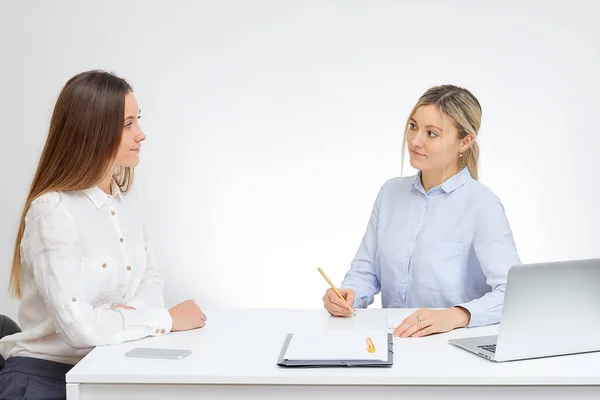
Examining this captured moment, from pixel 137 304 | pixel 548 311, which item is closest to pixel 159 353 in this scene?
pixel 137 304

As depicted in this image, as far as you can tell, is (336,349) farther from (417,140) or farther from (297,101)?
(297,101)

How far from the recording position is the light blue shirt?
7.91 feet

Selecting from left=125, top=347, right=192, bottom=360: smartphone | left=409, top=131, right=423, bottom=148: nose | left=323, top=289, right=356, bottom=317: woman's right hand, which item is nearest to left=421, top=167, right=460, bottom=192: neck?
left=409, top=131, right=423, bottom=148: nose

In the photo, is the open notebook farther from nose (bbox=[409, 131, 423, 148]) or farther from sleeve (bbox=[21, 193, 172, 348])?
nose (bbox=[409, 131, 423, 148])

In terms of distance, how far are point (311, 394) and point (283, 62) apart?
2825 mm

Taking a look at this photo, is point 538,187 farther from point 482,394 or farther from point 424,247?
point 482,394

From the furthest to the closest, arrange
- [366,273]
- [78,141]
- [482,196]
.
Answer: [366,273]
[482,196]
[78,141]

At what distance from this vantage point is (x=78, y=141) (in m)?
2.07

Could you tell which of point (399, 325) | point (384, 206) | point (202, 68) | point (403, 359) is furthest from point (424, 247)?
point (202, 68)

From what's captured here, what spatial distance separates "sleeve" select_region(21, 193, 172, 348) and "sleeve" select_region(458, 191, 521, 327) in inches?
34.0

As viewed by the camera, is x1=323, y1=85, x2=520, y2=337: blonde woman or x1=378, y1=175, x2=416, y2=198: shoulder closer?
x1=323, y1=85, x2=520, y2=337: blonde woman

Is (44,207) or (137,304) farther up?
(44,207)

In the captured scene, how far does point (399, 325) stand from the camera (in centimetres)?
210

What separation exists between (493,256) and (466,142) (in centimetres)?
41
